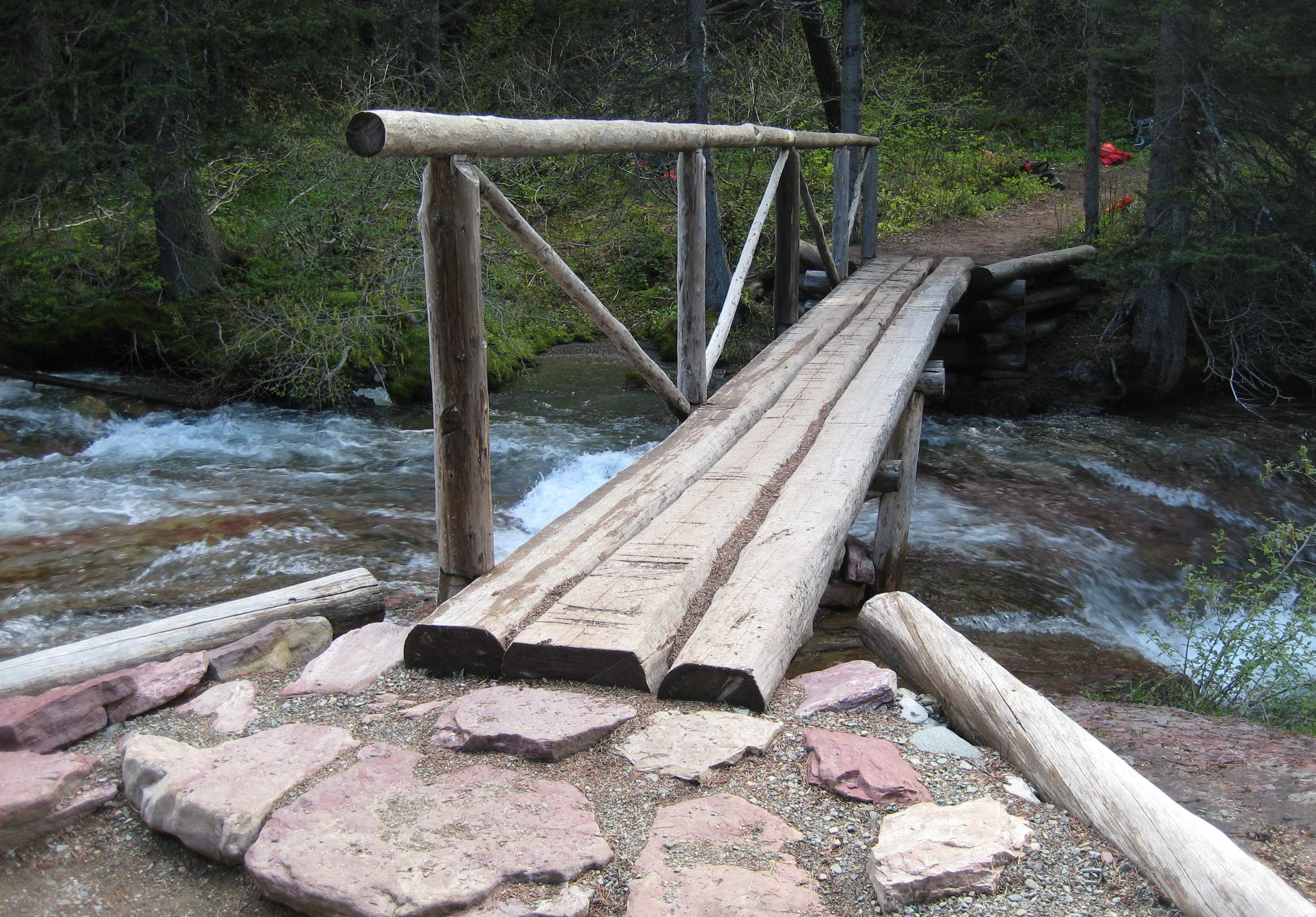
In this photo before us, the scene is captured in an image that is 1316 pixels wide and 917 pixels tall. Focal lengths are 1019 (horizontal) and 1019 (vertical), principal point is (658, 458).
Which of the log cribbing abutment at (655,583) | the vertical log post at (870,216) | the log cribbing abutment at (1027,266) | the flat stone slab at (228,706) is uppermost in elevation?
the vertical log post at (870,216)

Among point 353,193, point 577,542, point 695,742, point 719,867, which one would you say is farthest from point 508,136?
point 353,193

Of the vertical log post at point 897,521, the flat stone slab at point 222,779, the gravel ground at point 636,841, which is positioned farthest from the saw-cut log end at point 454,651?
the vertical log post at point 897,521

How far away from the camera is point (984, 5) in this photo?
1778cm

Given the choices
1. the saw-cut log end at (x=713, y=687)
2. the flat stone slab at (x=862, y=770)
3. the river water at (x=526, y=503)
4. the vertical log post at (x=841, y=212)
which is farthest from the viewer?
the vertical log post at (x=841, y=212)

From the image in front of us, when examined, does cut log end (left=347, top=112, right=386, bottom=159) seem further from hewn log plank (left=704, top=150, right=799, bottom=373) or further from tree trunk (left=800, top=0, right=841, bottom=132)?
tree trunk (left=800, top=0, right=841, bottom=132)

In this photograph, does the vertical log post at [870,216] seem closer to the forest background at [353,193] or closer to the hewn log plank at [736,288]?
the forest background at [353,193]

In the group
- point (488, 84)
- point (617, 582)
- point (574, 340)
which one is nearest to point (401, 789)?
point (617, 582)

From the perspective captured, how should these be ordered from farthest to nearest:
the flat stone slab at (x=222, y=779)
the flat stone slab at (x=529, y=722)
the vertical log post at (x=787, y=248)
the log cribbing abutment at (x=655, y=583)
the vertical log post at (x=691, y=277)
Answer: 1. the vertical log post at (x=787, y=248)
2. the vertical log post at (x=691, y=277)
3. the log cribbing abutment at (x=655, y=583)
4. the flat stone slab at (x=529, y=722)
5. the flat stone slab at (x=222, y=779)

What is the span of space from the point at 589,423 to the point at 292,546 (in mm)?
3877

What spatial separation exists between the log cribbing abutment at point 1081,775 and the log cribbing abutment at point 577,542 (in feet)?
3.04

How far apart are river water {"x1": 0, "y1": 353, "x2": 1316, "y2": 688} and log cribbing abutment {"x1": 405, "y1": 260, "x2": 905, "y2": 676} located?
1275mm

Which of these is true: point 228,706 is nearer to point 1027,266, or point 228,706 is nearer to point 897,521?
point 897,521

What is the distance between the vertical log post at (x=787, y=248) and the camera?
7508 mm

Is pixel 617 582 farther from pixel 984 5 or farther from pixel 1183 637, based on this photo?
pixel 984 5
